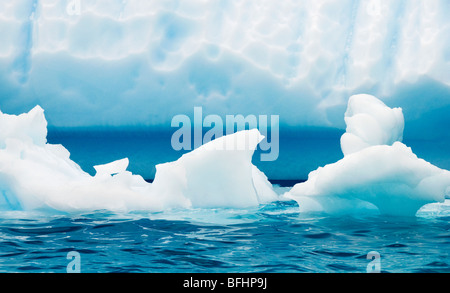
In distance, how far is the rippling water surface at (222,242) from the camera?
3.28 meters

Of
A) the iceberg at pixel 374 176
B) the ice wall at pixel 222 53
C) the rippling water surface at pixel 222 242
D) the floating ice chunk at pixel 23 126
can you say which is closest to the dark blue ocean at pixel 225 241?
the rippling water surface at pixel 222 242

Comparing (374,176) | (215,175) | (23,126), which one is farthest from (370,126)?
(23,126)

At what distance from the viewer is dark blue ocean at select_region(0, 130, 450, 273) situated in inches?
129

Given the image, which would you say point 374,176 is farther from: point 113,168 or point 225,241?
point 113,168

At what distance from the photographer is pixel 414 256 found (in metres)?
3.53

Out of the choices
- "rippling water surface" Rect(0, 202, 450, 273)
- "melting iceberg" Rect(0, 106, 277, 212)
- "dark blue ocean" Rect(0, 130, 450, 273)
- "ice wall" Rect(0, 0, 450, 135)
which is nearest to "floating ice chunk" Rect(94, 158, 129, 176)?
"melting iceberg" Rect(0, 106, 277, 212)

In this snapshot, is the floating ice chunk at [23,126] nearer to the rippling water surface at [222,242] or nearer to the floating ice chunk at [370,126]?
the rippling water surface at [222,242]

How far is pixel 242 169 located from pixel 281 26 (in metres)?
2.80

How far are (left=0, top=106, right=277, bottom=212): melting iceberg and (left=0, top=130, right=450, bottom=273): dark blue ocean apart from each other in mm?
224

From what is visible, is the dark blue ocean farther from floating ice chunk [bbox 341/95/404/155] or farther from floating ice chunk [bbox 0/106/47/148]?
floating ice chunk [bbox 0/106/47/148]

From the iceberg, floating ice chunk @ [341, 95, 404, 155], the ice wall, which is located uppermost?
the ice wall

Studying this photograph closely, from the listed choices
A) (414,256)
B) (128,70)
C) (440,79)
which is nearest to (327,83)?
(440,79)

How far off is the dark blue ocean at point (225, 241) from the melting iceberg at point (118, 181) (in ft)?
0.73

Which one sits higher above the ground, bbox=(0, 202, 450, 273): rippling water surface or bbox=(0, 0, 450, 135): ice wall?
bbox=(0, 0, 450, 135): ice wall
